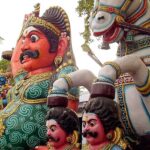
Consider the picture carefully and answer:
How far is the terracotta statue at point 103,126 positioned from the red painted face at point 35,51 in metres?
1.39

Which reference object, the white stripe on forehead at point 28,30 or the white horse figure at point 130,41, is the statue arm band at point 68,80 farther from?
the white stripe on forehead at point 28,30

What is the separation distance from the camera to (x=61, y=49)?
143 inches

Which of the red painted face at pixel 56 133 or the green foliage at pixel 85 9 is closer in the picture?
the red painted face at pixel 56 133

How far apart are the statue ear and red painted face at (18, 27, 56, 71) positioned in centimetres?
7

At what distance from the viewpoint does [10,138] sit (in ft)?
10.9

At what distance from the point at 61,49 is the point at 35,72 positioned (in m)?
0.31

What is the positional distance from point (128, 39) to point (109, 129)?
0.67m

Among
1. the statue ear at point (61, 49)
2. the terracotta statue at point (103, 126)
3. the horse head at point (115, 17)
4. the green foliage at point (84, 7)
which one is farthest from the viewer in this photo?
the green foliage at point (84, 7)


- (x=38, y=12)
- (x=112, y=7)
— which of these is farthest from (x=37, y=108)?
(x=112, y=7)

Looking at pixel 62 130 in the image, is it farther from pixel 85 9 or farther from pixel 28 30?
pixel 85 9

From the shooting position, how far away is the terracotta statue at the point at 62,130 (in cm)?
262

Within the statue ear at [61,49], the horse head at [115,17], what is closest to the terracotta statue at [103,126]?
the horse head at [115,17]

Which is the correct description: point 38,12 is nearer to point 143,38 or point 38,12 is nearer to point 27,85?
point 27,85

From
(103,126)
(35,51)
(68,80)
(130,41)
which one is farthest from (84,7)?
(103,126)
